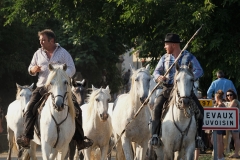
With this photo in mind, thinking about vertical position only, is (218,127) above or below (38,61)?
below

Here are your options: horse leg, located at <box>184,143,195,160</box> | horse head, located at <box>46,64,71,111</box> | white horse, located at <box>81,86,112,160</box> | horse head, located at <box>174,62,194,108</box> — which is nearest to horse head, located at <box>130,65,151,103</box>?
white horse, located at <box>81,86,112,160</box>

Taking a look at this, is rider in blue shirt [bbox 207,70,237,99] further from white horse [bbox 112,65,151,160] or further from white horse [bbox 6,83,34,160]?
white horse [bbox 112,65,151,160]

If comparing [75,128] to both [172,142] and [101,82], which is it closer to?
[172,142]

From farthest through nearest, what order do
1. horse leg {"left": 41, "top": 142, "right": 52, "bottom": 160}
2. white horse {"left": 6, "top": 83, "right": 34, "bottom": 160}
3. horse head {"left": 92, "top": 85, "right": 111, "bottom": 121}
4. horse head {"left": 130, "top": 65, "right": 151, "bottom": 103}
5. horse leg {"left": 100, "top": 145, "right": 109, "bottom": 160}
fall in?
white horse {"left": 6, "top": 83, "right": 34, "bottom": 160} < horse head {"left": 92, "top": 85, "right": 111, "bottom": 121} < horse leg {"left": 100, "top": 145, "right": 109, "bottom": 160} < horse head {"left": 130, "top": 65, "right": 151, "bottom": 103} < horse leg {"left": 41, "top": 142, "right": 52, "bottom": 160}

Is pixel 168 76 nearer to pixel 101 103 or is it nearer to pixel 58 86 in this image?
pixel 58 86

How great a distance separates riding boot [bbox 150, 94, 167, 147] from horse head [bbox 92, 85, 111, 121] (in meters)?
2.94

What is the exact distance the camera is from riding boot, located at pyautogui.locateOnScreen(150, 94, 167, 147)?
14.2 meters

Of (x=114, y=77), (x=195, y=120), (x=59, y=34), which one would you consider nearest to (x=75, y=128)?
(x=195, y=120)

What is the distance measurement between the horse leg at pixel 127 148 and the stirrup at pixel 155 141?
2.07 meters

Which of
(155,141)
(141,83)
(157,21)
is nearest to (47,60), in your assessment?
(141,83)

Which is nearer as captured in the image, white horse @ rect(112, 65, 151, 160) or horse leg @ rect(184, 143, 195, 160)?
horse leg @ rect(184, 143, 195, 160)

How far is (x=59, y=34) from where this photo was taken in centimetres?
3956

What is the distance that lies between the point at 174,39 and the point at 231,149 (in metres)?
11.3

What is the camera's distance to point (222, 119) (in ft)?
54.0
